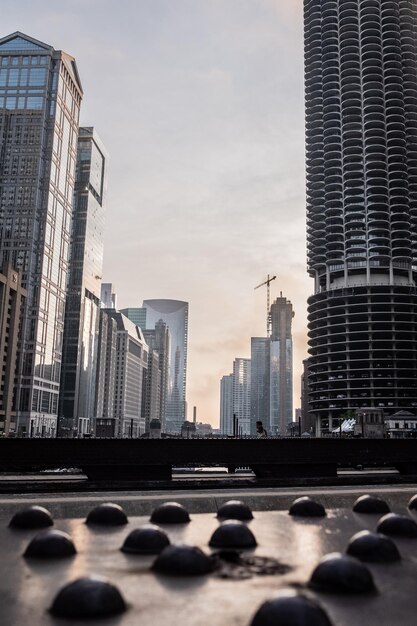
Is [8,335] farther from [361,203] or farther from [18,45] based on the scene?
[18,45]

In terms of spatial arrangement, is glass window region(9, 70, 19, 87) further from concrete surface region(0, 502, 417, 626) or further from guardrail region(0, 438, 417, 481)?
concrete surface region(0, 502, 417, 626)

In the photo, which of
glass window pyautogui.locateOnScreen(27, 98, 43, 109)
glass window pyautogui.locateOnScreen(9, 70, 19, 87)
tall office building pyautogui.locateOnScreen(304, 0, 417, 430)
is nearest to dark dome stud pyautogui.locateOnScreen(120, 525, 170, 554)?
tall office building pyautogui.locateOnScreen(304, 0, 417, 430)

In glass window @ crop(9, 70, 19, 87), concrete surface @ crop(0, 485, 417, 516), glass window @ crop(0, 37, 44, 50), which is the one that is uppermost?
glass window @ crop(0, 37, 44, 50)

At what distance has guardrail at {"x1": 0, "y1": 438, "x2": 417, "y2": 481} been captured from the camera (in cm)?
1678

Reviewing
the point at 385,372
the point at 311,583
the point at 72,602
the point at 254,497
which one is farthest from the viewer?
the point at 385,372

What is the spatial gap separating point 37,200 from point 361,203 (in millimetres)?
90937

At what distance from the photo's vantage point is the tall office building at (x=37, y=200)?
154 metres

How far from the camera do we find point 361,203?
14950 centimetres

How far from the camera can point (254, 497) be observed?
8.31 meters

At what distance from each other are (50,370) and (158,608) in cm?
16642

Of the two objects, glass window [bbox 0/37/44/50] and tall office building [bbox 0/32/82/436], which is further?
glass window [bbox 0/37/44/50]

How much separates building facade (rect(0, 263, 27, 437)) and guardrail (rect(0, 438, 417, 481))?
118125 millimetres

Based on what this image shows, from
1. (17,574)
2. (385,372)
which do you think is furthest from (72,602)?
(385,372)

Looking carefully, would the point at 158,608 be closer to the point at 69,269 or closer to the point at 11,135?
the point at 11,135
